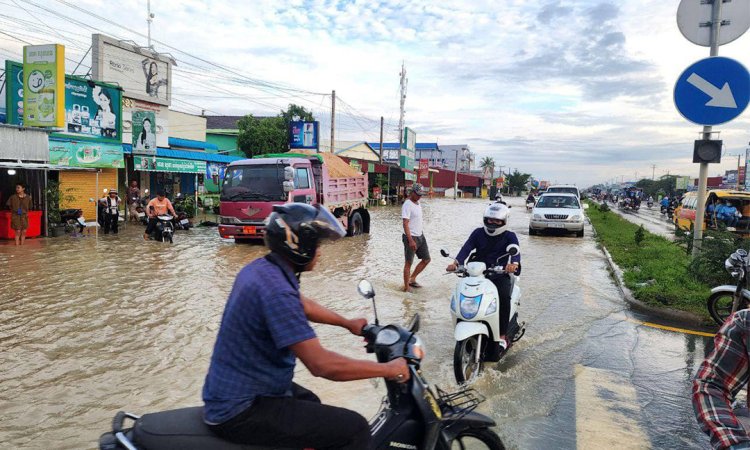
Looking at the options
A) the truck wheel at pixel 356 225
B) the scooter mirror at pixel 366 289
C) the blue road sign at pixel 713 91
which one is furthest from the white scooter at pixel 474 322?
the truck wheel at pixel 356 225

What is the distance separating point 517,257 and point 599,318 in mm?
2786

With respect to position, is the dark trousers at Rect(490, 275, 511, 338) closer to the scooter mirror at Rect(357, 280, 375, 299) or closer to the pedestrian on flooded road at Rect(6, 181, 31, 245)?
the scooter mirror at Rect(357, 280, 375, 299)

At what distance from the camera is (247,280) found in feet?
6.96

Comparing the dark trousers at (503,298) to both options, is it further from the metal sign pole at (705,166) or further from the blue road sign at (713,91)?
the metal sign pole at (705,166)

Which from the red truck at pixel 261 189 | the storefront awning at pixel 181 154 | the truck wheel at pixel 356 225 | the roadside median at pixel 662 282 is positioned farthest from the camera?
the storefront awning at pixel 181 154

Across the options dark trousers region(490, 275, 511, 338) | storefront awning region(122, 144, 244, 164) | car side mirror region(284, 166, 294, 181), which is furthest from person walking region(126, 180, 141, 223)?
dark trousers region(490, 275, 511, 338)

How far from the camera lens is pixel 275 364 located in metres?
2.16

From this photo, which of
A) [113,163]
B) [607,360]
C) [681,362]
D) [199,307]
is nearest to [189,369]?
[199,307]

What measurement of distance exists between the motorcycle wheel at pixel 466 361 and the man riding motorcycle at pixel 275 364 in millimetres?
2542

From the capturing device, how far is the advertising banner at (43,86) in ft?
48.4

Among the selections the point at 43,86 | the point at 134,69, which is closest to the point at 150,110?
the point at 134,69

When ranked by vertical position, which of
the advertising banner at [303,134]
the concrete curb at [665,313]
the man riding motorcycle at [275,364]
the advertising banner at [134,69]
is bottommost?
the concrete curb at [665,313]

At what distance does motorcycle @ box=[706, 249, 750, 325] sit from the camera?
17.4 ft

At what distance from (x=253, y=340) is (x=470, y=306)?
3.11m
